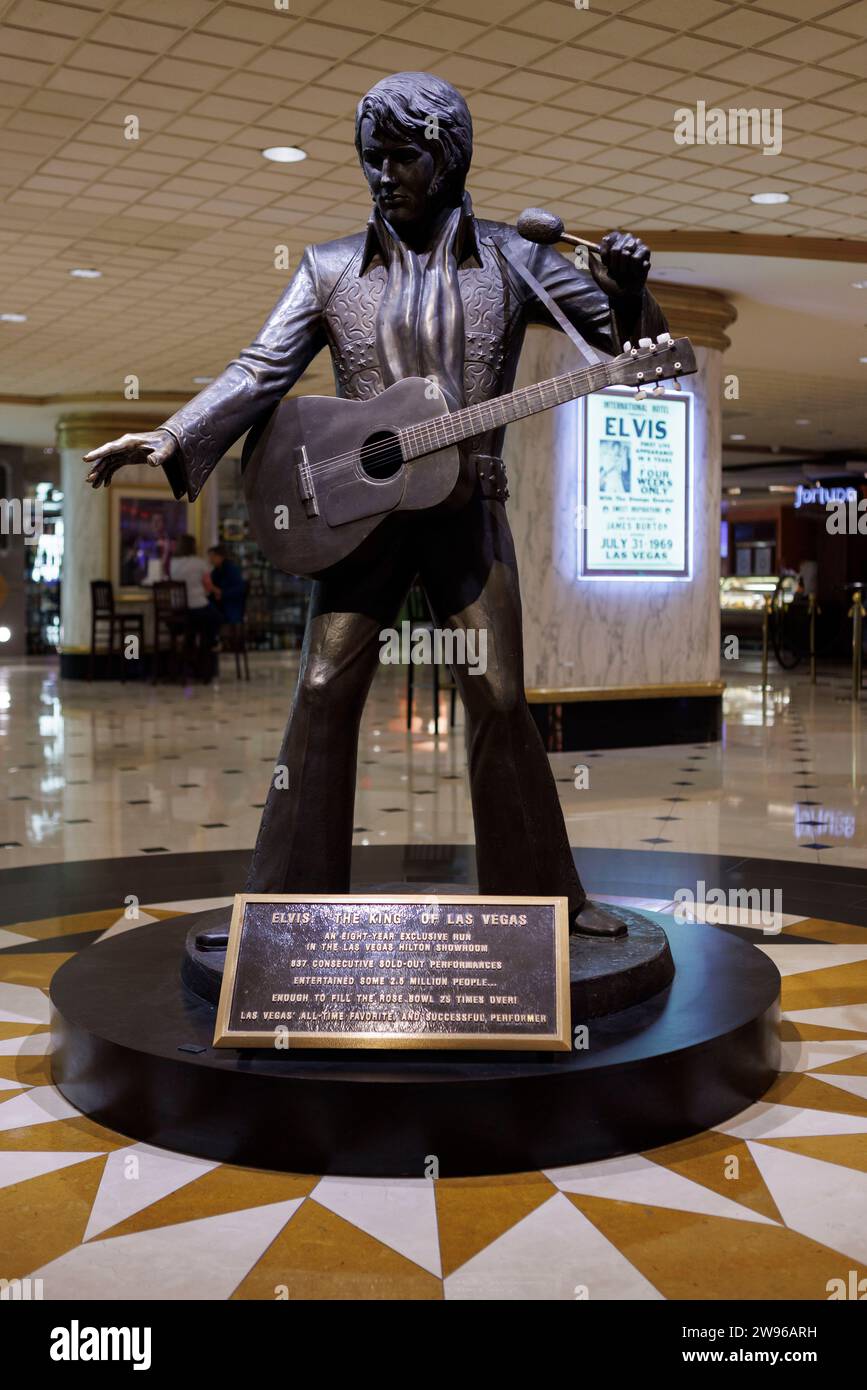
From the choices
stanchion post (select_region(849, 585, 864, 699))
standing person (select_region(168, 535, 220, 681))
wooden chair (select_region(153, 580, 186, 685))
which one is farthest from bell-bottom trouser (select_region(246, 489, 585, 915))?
standing person (select_region(168, 535, 220, 681))

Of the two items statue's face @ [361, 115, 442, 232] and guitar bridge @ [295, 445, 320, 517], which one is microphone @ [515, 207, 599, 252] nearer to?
statue's face @ [361, 115, 442, 232]

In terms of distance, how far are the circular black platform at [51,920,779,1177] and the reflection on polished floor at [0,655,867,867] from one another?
9.56ft

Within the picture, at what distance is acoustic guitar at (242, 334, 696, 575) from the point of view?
2.75 meters

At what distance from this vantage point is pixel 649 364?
257cm

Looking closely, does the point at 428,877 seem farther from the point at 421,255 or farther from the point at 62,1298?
the point at 62,1298

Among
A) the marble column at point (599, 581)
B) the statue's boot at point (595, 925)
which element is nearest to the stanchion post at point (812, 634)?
the marble column at point (599, 581)

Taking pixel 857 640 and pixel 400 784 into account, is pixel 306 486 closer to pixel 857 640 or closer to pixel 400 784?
pixel 400 784

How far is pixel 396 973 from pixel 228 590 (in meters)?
14.9

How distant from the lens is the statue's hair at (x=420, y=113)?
9.18 feet

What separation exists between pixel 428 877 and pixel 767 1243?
291cm

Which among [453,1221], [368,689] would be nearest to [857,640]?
[368,689]

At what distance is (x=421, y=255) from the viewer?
2984mm

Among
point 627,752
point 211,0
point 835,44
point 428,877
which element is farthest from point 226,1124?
point 627,752

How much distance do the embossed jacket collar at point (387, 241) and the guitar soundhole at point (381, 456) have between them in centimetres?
46
